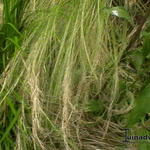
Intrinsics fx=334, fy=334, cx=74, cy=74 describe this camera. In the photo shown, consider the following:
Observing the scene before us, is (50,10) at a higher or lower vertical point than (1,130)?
higher

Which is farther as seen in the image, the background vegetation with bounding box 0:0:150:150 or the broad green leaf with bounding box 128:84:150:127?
the background vegetation with bounding box 0:0:150:150

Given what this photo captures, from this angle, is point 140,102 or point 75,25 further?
point 75,25

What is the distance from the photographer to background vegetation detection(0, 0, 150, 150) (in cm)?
101

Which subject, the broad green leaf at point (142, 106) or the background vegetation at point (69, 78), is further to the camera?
the background vegetation at point (69, 78)

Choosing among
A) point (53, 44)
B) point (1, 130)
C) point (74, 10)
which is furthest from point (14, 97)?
point (74, 10)

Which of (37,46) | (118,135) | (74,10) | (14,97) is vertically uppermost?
(74,10)

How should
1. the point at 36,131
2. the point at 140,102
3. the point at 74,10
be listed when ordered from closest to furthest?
the point at 140,102
the point at 36,131
the point at 74,10

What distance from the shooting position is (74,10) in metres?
1.11

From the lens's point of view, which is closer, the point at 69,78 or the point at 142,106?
the point at 142,106

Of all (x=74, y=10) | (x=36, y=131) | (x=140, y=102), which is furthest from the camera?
(x=74, y=10)

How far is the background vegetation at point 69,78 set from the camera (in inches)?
39.9

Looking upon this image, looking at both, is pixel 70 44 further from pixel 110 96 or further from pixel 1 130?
pixel 1 130

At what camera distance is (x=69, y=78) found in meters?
1.02

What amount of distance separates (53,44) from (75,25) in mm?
102
